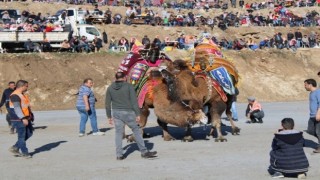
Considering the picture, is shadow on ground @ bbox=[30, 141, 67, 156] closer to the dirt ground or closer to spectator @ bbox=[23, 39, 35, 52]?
the dirt ground

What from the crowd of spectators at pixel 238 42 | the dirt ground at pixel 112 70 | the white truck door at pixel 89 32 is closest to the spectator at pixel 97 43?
the crowd of spectators at pixel 238 42


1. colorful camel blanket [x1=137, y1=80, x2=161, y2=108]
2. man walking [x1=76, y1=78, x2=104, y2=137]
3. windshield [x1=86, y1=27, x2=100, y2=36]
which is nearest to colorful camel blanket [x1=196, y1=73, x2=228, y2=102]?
colorful camel blanket [x1=137, y1=80, x2=161, y2=108]

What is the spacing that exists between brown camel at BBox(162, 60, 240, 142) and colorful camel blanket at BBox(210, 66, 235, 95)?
51 centimetres

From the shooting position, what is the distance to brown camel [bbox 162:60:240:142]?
15.1m

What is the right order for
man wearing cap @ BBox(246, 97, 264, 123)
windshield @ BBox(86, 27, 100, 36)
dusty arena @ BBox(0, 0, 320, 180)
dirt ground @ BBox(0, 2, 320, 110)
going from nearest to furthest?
dusty arena @ BBox(0, 0, 320, 180) → man wearing cap @ BBox(246, 97, 264, 123) → dirt ground @ BBox(0, 2, 320, 110) → windshield @ BBox(86, 27, 100, 36)

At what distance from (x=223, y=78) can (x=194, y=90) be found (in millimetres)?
1651

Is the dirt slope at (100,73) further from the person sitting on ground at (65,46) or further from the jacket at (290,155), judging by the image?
the jacket at (290,155)

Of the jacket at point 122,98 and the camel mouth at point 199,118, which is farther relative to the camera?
the camel mouth at point 199,118

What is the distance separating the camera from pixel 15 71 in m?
34.1

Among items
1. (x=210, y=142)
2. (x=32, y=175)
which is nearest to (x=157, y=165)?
(x=32, y=175)

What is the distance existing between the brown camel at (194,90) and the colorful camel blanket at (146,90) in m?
0.69

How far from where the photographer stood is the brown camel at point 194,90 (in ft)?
49.4

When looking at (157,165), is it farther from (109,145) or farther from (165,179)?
(109,145)

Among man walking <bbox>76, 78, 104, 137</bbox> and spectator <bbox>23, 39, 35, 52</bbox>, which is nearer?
man walking <bbox>76, 78, 104, 137</bbox>
